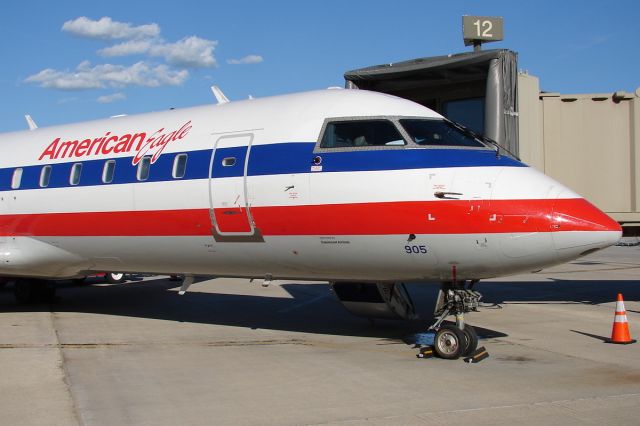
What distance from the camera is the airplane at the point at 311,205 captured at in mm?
9578

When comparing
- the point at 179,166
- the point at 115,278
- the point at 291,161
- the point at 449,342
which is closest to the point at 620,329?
the point at 449,342

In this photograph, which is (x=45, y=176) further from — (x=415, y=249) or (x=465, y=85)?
(x=465, y=85)

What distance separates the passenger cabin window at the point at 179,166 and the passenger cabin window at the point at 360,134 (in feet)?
8.54

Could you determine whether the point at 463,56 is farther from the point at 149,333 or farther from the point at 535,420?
the point at 535,420

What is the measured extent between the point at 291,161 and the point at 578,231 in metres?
4.13

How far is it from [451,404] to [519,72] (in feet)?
30.7

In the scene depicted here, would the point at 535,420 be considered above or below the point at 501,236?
below

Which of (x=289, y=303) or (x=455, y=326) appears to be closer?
(x=455, y=326)

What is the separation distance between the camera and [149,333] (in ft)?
42.1

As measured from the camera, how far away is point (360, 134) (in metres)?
10.7

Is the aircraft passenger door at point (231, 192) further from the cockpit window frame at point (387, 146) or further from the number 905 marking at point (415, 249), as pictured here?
the number 905 marking at point (415, 249)

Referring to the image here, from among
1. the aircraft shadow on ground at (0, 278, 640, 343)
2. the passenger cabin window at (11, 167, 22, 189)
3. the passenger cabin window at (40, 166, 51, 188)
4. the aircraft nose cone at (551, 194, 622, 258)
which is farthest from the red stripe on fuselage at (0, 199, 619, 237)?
the passenger cabin window at (11, 167, 22, 189)

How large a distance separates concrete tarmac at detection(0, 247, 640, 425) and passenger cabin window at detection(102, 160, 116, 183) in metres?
2.72

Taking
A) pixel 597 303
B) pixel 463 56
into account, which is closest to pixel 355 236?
pixel 463 56
